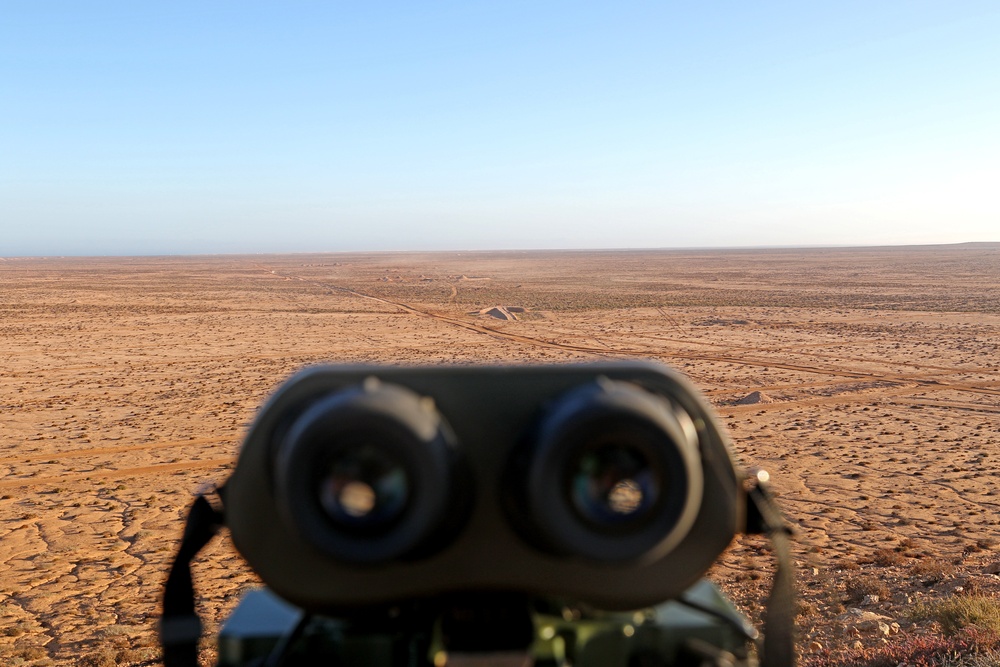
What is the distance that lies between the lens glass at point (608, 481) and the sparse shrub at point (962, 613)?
14.5 ft

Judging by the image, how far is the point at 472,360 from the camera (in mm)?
21766

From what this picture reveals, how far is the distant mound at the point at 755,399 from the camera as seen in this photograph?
1586 cm

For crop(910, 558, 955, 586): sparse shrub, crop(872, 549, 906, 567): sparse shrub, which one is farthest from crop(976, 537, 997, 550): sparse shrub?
crop(872, 549, 906, 567): sparse shrub

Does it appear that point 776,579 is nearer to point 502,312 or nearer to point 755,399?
point 755,399

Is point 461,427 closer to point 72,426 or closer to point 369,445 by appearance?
point 369,445

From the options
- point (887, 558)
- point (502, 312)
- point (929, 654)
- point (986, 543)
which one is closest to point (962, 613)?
point (929, 654)

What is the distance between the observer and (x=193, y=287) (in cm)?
5888

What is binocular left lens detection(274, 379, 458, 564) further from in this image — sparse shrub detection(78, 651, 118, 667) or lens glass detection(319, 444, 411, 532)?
sparse shrub detection(78, 651, 118, 667)

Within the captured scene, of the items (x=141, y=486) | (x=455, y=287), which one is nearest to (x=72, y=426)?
(x=141, y=486)

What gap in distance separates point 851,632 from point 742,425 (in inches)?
336

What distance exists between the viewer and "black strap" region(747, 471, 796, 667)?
220 cm

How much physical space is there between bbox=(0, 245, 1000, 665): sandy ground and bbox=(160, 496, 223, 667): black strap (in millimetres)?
3948

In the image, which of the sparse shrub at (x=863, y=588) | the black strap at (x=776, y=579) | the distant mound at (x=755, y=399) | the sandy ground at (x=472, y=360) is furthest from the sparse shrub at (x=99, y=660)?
the distant mound at (x=755, y=399)

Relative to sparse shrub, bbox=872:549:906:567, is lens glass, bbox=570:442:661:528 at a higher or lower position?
higher
